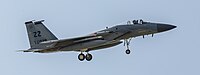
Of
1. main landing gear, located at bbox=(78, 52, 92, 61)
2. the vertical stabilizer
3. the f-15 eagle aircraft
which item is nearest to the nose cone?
the f-15 eagle aircraft

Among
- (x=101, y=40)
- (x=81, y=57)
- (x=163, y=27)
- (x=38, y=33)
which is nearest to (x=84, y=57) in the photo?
(x=81, y=57)

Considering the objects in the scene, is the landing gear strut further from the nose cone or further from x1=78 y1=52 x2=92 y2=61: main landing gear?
the nose cone

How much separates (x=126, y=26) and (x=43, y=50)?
314 inches

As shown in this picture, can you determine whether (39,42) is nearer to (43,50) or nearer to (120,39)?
(43,50)

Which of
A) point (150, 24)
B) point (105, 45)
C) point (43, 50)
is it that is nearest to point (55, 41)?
point (43, 50)

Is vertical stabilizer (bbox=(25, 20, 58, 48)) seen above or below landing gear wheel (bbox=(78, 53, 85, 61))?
above

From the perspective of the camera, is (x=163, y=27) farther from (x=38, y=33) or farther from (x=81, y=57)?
(x=38, y=33)

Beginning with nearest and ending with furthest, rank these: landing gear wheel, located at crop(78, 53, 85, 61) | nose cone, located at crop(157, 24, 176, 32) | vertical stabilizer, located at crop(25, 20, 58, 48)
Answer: nose cone, located at crop(157, 24, 176, 32) → landing gear wheel, located at crop(78, 53, 85, 61) → vertical stabilizer, located at crop(25, 20, 58, 48)

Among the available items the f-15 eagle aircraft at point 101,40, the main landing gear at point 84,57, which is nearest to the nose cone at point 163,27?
the f-15 eagle aircraft at point 101,40

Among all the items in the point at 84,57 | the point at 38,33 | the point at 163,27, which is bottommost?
the point at 84,57

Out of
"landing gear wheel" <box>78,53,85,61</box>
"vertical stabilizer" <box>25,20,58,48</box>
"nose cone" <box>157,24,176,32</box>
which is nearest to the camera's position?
"nose cone" <box>157,24,176,32</box>

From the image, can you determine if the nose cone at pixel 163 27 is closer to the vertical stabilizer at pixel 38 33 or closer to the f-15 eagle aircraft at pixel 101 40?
the f-15 eagle aircraft at pixel 101 40

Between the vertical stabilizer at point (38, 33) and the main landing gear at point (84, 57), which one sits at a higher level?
the vertical stabilizer at point (38, 33)

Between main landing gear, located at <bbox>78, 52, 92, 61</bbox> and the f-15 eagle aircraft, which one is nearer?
the f-15 eagle aircraft
